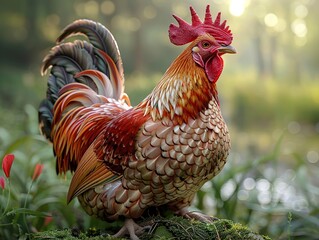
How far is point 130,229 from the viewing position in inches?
60.5

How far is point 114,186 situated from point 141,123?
227 mm

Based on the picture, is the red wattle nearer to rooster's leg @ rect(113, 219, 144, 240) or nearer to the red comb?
the red comb

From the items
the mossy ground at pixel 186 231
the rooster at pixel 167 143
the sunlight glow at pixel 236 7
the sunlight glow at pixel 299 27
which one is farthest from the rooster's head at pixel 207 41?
the sunlight glow at pixel 299 27

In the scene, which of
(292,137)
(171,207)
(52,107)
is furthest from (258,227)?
(292,137)

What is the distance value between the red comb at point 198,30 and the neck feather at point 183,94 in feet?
0.18

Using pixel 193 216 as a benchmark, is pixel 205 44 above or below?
above

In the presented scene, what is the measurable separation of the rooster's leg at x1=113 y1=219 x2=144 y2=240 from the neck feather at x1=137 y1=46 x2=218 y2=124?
1.16 ft

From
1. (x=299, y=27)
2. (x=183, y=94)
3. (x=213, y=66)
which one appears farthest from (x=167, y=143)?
(x=299, y=27)

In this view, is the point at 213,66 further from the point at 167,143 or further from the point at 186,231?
the point at 186,231

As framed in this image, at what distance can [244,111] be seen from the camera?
5055 millimetres

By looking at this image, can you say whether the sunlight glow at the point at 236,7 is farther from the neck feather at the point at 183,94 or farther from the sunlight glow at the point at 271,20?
the neck feather at the point at 183,94

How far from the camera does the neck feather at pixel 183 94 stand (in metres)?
1.49

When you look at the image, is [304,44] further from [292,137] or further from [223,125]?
[223,125]

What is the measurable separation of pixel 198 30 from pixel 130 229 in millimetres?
683
